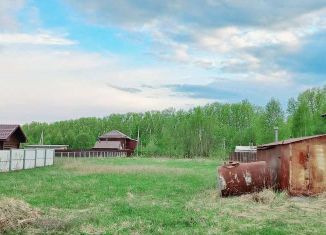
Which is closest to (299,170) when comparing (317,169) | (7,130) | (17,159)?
(317,169)

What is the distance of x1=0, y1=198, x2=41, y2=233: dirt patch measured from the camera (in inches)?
402

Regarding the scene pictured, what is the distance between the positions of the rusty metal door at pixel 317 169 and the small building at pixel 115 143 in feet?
228

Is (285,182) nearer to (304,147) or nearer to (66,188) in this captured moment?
(304,147)

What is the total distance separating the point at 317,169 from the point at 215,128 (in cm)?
7728

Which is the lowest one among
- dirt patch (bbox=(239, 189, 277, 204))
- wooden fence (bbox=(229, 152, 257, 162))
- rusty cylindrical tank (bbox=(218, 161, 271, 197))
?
dirt patch (bbox=(239, 189, 277, 204))

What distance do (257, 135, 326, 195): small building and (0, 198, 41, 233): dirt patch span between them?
9.00 m

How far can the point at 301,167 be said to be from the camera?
1720 cm

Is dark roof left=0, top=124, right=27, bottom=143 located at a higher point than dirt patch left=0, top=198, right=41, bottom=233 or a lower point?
higher

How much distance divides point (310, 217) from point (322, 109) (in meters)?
62.9

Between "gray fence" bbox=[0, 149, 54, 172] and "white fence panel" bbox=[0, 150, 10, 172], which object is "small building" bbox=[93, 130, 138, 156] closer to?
"gray fence" bbox=[0, 149, 54, 172]

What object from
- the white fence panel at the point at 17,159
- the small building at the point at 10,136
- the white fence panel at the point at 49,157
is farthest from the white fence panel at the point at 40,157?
the small building at the point at 10,136

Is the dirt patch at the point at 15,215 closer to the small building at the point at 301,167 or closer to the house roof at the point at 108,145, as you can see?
the small building at the point at 301,167

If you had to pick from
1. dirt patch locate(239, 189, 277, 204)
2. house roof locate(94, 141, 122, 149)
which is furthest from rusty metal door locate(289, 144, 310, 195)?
house roof locate(94, 141, 122, 149)

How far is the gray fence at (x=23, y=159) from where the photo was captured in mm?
30097
